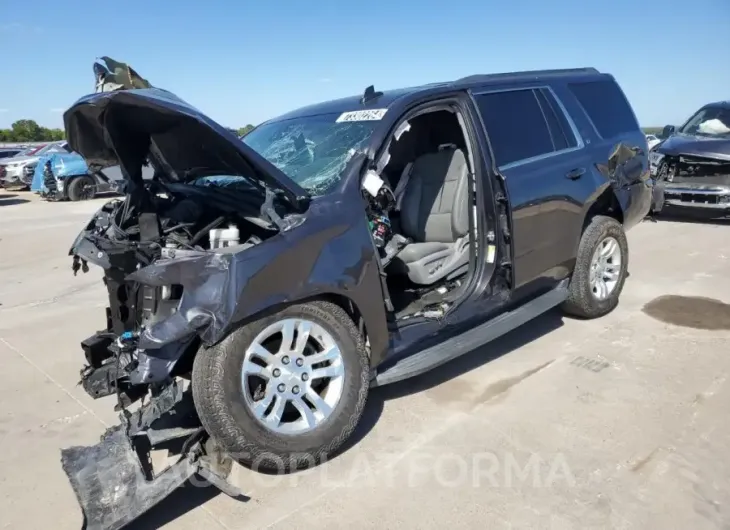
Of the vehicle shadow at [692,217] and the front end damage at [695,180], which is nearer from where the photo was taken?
the front end damage at [695,180]

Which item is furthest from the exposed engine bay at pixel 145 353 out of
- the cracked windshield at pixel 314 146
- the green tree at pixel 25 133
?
the green tree at pixel 25 133

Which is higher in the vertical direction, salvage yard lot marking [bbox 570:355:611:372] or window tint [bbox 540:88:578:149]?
window tint [bbox 540:88:578:149]

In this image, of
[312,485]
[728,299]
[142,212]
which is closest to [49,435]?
[142,212]

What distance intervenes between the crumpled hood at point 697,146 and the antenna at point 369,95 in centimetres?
729

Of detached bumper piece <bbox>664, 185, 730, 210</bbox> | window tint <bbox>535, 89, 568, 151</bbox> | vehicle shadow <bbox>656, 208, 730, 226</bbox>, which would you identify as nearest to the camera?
window tint <bbox>535, 89, 568, 151</bbox>

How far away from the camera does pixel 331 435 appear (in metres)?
3.11

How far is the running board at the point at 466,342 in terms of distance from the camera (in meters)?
3.48

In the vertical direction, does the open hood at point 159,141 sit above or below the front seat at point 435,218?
above

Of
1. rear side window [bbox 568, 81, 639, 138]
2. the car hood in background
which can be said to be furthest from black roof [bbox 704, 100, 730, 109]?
the car hood in background

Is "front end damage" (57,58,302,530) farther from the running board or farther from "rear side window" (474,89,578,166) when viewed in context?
"rear side window" (474,89,578,166)

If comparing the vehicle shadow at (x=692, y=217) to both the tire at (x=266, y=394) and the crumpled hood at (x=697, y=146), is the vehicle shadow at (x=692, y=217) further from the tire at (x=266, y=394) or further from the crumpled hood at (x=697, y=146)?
the tire at (x=266, y=394)

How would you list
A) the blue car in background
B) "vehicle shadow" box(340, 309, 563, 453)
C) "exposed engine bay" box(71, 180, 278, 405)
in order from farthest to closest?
the blue car in background → "vehicle shadow" box(340, 309, 563, 453) → "exposed engine bay" box(71, 180, 278, 405)

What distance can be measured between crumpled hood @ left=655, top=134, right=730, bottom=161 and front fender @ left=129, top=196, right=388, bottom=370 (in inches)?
318

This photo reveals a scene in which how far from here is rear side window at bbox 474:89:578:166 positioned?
13.6 ft
